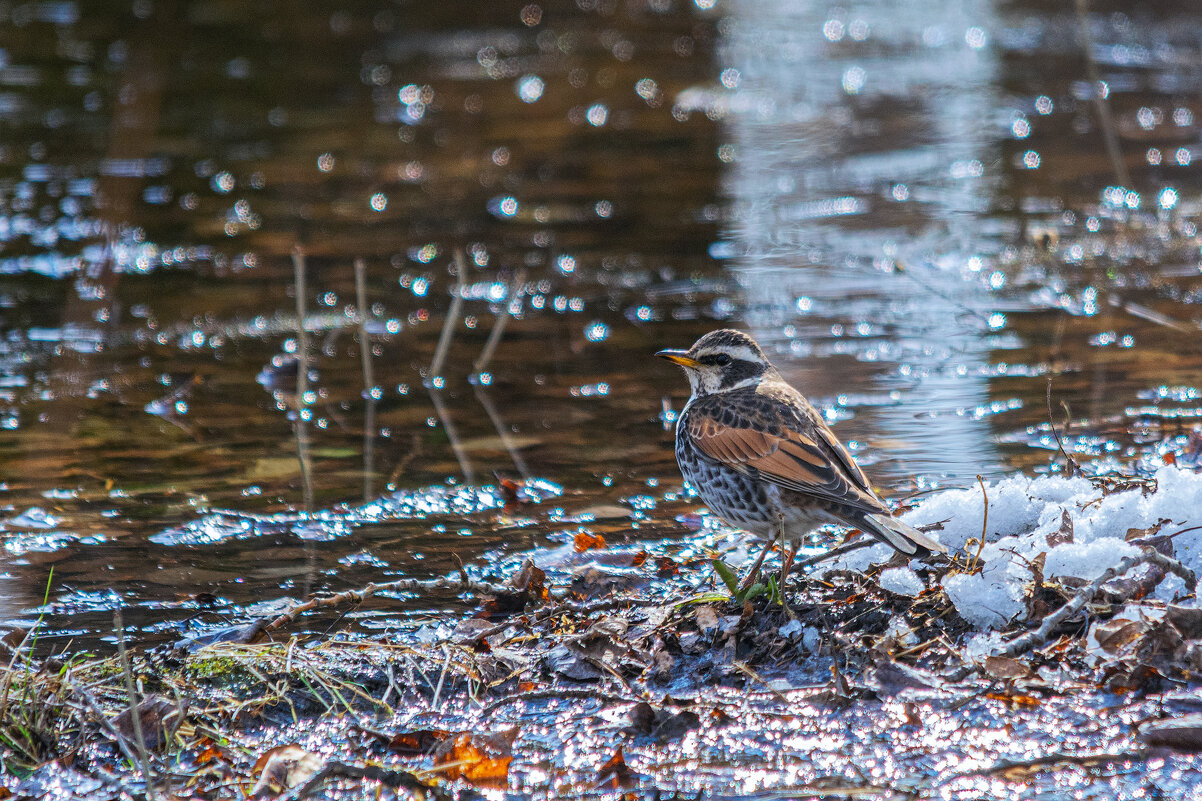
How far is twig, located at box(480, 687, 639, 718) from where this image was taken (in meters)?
4.48

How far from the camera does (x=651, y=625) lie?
4965 mm

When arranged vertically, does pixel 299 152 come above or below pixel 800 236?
above

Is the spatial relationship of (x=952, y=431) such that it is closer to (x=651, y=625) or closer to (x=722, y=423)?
(x=722, y=423)

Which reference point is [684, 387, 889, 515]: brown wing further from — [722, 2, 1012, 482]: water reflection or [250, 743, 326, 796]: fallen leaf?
[250, 743, 326, 796]: fallen leaf

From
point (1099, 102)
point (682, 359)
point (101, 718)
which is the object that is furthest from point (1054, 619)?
point (1099, 102)

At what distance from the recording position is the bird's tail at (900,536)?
15.6ft

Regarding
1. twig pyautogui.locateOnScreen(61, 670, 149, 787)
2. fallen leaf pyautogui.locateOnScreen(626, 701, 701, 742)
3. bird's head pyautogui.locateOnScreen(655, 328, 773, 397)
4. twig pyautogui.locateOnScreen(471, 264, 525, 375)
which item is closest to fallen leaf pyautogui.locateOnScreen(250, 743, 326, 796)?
twig pyautogui.locateOnScreen(61, 670, 149, 787)

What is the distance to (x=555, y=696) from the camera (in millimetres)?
4543

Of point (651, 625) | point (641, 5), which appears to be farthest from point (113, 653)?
point (641, 5)

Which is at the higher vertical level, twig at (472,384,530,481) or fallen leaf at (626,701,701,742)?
twig at (472,384,530,481)

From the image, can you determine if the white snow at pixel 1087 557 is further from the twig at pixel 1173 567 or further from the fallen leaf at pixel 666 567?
the fallen leaf at pixel 666 567

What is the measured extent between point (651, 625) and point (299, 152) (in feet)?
35.8

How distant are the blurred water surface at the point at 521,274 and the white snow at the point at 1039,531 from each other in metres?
1.08

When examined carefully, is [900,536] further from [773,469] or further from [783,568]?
[773,469]
